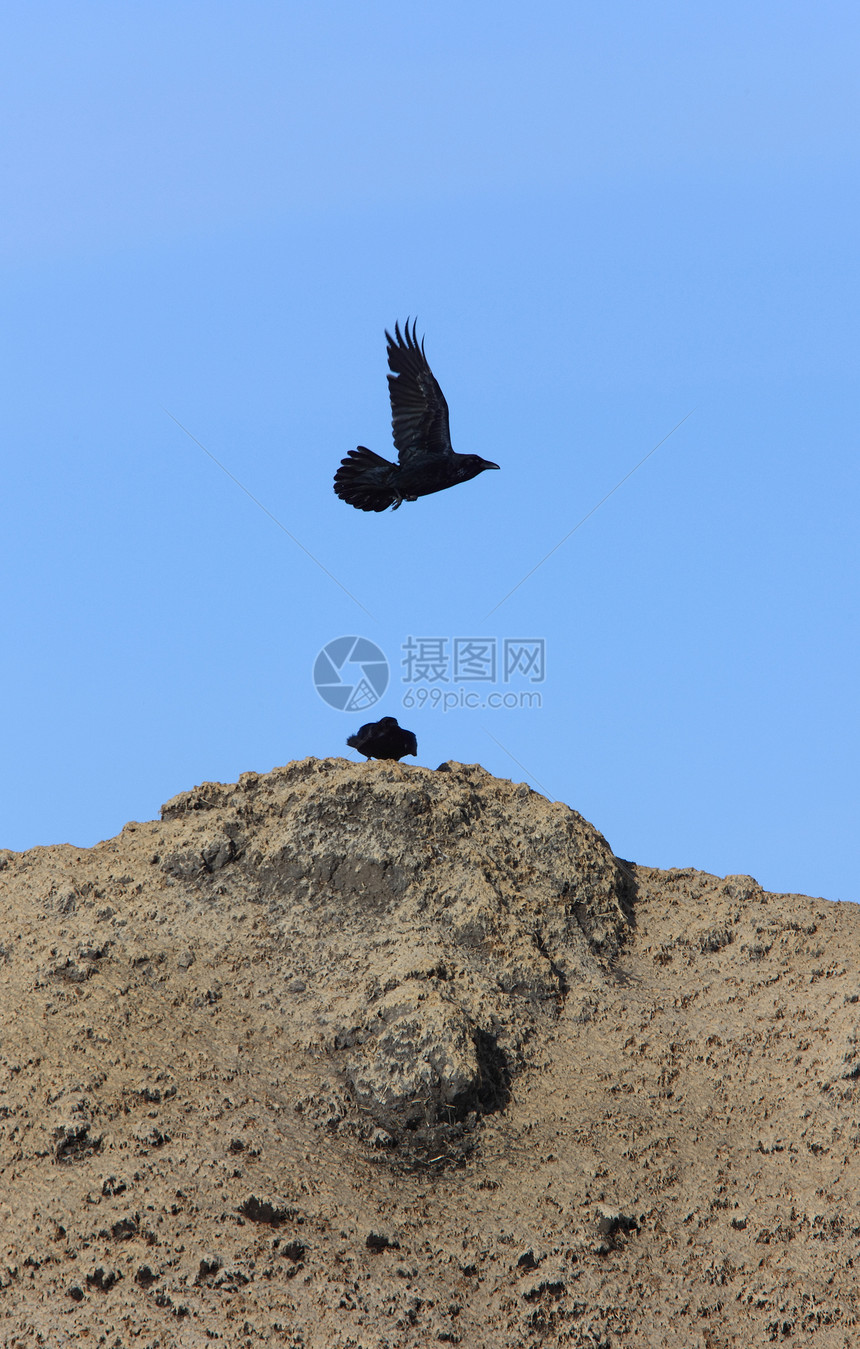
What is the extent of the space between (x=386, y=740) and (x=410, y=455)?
8.56 feet

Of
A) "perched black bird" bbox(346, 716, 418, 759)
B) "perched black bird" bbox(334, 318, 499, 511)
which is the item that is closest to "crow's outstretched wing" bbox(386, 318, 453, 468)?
"perched black bird" bbox(334, 318, 499, 511)

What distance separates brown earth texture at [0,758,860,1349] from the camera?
629 cm

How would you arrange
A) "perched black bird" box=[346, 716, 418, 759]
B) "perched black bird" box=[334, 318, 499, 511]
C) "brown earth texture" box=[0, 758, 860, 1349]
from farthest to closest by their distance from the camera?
"perched black bird" box=[334, 318, 499, 511], "perched black bird" box=[346, 716, 418, 759], "brown earth texture" box=[0, 758, 860, 1349]

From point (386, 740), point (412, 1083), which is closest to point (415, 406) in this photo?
point (386, 740)

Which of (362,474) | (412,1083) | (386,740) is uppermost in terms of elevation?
(362,474)

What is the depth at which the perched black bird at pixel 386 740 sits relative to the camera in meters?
10.0

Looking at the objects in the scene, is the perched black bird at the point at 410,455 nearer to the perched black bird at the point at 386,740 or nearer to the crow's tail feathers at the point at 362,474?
the crow's tail feathers at the point at 362,474

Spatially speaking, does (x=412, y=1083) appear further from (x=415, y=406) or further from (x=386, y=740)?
(x=415, y=406)

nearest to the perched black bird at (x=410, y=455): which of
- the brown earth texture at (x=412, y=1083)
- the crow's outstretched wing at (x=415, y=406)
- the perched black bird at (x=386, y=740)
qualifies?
the crow's outstretched wing at (x=415, y=406)

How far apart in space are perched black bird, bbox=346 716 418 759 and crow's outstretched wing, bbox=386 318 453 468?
2.38 m

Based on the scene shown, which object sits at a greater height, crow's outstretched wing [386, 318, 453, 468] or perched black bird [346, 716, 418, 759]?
crow's outstretched wing [386, 318, 453, 468]

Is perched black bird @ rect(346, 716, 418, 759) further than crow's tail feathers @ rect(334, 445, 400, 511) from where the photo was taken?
No

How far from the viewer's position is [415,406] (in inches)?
424

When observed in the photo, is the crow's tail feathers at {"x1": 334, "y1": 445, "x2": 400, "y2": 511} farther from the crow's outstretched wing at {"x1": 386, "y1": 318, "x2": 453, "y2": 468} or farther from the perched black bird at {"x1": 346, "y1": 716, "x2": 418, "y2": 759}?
the perched black bird at {"x1": 346, "y1": 716, "x2": 418, "y2": 759}
